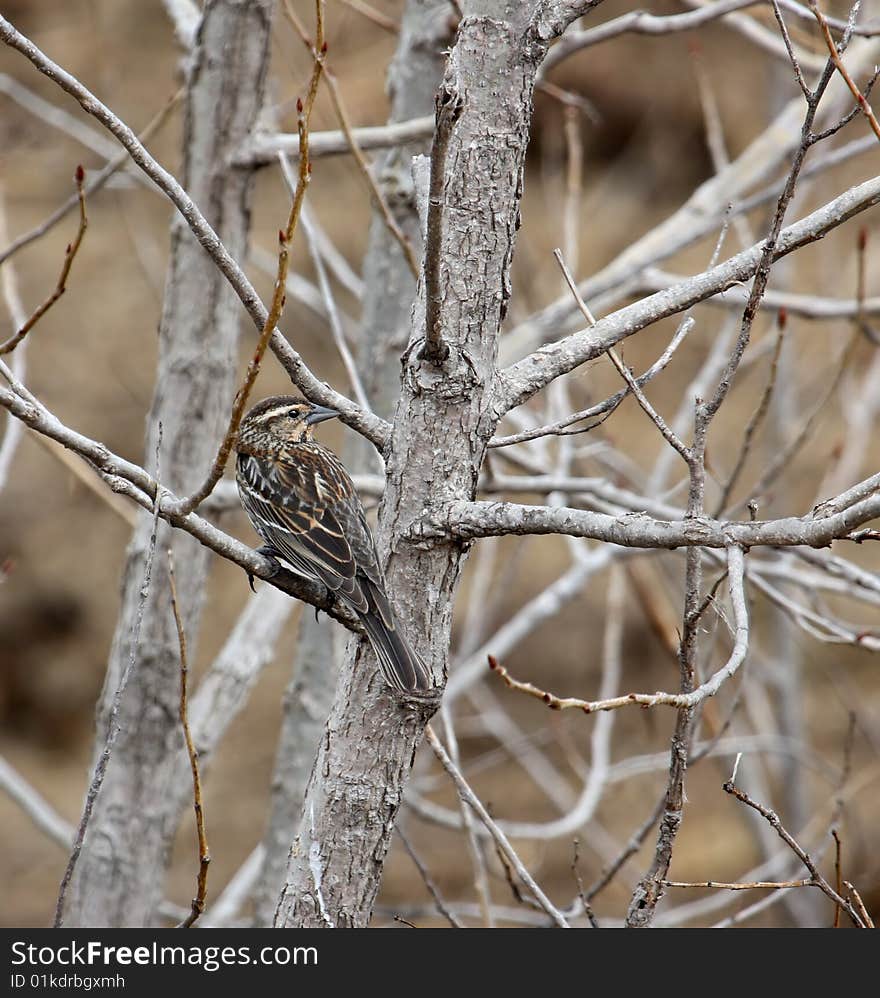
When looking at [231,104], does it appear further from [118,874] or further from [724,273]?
[118,874]

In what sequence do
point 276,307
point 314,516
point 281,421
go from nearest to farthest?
point 276,307 < point 314,516 < point 281,421

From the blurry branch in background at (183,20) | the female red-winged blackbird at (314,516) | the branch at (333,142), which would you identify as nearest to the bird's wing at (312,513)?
the female red-winged blackbird at (314,516)

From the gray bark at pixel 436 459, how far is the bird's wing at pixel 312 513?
0.47 metres

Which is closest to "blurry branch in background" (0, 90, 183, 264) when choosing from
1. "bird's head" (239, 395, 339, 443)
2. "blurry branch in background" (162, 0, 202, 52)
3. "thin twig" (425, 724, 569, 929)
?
"blurry branch in background" (162, 0, 202, 52)

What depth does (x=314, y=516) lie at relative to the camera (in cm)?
378

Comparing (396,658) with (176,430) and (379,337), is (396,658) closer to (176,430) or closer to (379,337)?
(176,430)

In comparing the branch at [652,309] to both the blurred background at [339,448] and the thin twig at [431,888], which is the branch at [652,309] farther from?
the blurred background at [339,448]

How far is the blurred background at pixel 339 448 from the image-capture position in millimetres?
8914

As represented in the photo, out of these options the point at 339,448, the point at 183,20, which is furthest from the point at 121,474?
the point at 339,448

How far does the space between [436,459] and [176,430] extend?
1.94 metres

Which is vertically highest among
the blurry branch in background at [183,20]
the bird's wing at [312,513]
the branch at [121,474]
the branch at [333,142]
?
the blurry branch in background at [183,20]

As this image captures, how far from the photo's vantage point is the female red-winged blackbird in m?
2.55

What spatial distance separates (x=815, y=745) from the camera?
980 centimetres

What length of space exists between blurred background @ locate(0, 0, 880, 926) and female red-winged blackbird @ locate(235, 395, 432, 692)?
402cm
